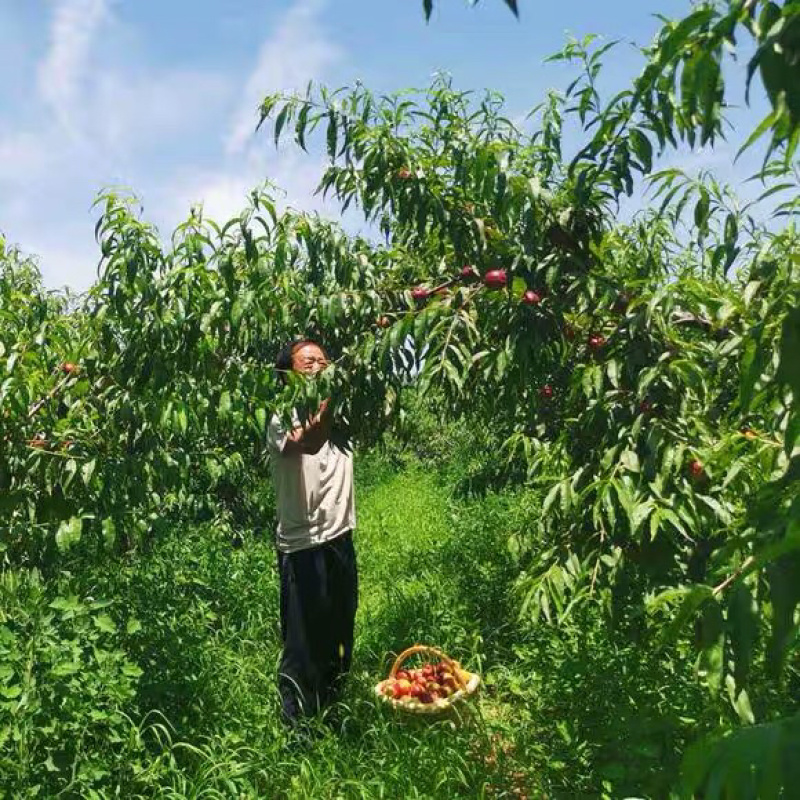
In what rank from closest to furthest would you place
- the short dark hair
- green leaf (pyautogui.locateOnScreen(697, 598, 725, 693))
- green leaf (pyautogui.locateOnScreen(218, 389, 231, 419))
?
1. green leaf (pyautogui.locateOnScreen(697, 598, 725, 693))
2. green leaf (pyautogui.locateOnScreen(218, 389, 231, 419))
3. the short dark hair

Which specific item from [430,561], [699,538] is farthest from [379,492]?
[699,538]

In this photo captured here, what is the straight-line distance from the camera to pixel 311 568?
3260 mm

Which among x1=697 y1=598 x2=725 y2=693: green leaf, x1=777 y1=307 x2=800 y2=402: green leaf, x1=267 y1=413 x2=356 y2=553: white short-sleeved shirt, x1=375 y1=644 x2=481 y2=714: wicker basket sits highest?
x1=777 y1=307 x2=800 y2=402: green leaf

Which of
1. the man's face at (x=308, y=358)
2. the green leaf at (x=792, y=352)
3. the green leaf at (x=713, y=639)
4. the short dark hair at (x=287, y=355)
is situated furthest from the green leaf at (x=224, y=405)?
the green leaf at (x=792, y=352)

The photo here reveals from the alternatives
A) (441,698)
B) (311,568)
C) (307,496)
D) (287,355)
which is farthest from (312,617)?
(287,355)

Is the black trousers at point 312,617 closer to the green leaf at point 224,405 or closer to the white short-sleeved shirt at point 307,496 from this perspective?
Answer: the white short-sleeved shirt at point 307,496

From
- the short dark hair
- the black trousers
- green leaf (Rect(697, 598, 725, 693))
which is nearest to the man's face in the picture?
the short dark hair

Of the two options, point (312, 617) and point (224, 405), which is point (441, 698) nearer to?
point (312, 617)

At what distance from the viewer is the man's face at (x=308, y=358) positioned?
9.36 ft

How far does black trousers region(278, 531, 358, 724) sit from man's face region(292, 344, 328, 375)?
759 mm

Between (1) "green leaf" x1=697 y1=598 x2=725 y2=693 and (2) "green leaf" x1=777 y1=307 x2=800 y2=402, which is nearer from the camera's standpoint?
(2) "green leaf" x1=777 y1=307 x2=800 y2=402

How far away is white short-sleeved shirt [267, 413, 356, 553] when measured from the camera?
10.6 ft

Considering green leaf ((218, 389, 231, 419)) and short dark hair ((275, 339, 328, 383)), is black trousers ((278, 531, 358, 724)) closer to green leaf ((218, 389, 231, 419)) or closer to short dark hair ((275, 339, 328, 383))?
short dark hair ((275, 339, 328, 383))

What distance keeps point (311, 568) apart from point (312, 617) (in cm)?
18
